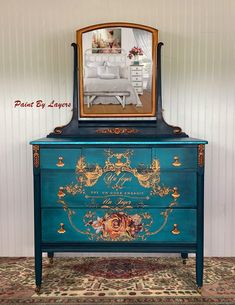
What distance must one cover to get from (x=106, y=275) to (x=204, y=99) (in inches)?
83.2

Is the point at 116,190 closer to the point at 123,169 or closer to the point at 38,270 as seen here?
the point at 123,169

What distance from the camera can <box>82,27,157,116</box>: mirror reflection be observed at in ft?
12.1

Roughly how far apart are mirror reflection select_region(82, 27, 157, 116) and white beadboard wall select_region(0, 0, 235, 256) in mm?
209

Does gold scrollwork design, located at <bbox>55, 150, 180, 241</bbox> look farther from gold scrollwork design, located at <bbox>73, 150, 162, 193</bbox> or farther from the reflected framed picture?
the reflected framed picture

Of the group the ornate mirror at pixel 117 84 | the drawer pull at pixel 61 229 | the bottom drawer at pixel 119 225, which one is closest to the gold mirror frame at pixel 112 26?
the ornate mirror at pixel 117 84

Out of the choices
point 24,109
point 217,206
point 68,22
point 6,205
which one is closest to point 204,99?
point 217,206

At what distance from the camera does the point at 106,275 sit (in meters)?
3.45

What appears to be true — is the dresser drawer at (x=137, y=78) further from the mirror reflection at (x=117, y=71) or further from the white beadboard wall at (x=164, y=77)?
the white beadboard wall at (x=164, y=77)

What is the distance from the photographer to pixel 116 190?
122 inches

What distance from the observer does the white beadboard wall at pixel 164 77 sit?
381 centimetres

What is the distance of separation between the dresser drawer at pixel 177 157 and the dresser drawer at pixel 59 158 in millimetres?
702

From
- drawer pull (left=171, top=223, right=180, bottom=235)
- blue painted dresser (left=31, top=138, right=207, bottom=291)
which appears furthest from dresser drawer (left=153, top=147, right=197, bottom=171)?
drawer pull (left=171, top=223, right=180, bottom=235)

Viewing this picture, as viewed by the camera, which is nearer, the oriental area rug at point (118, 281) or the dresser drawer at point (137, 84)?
the oriental area rug at point (118, 281)

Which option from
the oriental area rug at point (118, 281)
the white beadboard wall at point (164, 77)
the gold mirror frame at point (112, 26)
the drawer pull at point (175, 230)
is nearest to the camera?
the oriental area rug at point (118, 281)
